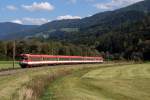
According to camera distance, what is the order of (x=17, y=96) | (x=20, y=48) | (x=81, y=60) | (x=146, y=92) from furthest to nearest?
(x=20, y=48)
(x=81, y=60)
(x=146, y=92)
(x=17, y=96)

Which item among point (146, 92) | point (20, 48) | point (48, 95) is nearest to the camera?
point (48, 95)

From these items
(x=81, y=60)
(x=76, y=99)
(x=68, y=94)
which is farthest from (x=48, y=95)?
(x=81, y=60)

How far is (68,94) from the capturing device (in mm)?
33469

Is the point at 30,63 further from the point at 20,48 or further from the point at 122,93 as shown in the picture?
the point at 20,48

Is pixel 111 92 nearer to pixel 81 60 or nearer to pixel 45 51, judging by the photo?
pixel 81 60

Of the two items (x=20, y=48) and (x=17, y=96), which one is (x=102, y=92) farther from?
(x=20, y=48)

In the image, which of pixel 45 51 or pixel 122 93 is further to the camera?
pixel 45 51

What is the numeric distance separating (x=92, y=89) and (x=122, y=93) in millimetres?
4616

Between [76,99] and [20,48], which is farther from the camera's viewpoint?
[20,48]

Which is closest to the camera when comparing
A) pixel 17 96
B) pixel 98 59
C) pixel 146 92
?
pixel 17 96

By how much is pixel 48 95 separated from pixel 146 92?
7952 millimetres

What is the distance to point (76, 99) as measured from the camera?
98.6ft

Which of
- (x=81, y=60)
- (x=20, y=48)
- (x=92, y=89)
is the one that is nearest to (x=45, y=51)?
(x=20, y=48)

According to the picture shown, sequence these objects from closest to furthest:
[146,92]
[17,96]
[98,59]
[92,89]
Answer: [17,96] → [146,92] → [92,89] → [98,59]
